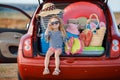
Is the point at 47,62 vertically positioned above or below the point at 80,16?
below

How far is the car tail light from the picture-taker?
675 centimetres

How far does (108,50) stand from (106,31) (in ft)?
1.20

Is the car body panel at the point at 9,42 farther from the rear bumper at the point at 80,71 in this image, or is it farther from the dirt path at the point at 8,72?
the rear bumper at the point at 80,71

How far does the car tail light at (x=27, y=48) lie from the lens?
6747mm

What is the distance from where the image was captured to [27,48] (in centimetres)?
679

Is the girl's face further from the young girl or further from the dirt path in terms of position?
the dirt path

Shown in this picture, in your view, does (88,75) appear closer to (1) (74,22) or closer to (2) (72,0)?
(1) (74,22)

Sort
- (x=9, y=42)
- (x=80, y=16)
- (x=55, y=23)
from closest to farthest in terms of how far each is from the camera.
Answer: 1. (x=55, y=23)
2. (x=80, y=16)
3. (x=9, y=42)

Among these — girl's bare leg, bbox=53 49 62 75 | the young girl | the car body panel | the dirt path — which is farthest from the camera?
the dirt path

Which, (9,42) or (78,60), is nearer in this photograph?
(78,60)

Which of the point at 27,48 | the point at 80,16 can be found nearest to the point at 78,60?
the point at 27,48

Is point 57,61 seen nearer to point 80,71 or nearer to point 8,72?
point 80,71

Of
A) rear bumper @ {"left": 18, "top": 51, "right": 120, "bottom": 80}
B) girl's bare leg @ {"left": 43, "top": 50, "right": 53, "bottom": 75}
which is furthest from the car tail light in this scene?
girl's bare leg @ {"left": 43, "top": 50, "right": 53, "bottom": 75}

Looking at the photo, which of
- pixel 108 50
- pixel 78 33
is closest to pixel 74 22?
pixel 78 33
